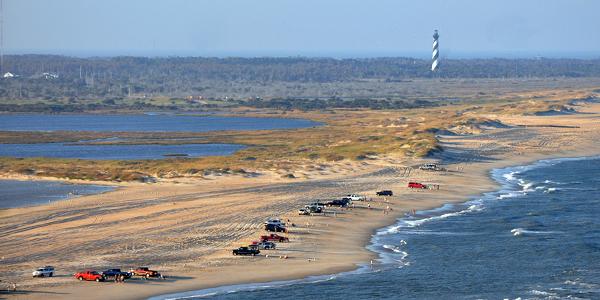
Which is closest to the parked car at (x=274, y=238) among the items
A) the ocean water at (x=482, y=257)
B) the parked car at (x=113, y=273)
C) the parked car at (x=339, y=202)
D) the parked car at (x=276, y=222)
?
the parked car at (x=276, y=222)

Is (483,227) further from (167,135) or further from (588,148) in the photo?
(167,135)

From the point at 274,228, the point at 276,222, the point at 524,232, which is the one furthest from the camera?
the point at 276,222

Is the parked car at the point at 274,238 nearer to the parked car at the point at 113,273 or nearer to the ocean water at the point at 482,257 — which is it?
the ocean water at the point at 482,257

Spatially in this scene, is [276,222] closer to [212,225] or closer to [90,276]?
[212,225]

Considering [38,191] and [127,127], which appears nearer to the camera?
[38,191]

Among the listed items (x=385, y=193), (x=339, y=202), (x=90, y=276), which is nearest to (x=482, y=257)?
(x=339, y=202)
